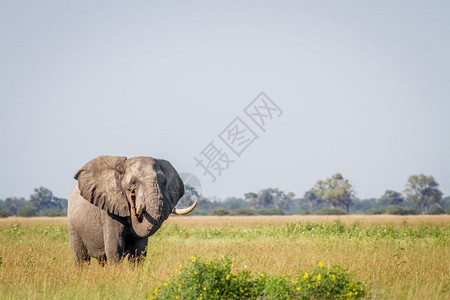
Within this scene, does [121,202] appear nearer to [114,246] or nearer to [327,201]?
[114,246]

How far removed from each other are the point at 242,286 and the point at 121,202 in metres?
4.05

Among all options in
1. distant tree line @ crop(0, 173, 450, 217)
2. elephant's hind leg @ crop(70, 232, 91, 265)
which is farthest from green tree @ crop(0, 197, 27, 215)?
elephant's hind leg @ crop(70, 232, 91, 265)

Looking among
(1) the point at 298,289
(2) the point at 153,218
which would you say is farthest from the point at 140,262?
(1) the point at 298,289

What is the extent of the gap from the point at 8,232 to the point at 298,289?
85.7ft

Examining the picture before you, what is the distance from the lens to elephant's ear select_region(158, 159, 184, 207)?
1302cm

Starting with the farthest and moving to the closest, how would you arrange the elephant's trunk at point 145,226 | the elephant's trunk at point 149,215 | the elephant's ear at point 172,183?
the elephant's ear at point 172,183 < the elephant's trunk at point 145,226 < the elephant's trunk at point 149,215

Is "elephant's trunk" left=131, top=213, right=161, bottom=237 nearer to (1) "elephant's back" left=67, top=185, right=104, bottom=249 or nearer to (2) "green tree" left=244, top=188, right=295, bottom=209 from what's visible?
(1) "elephant's back" left=67, top=185, right=104, bottom=249

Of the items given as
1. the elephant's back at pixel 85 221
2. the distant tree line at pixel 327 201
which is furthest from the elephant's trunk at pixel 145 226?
the distant tree line at pixel 327 201

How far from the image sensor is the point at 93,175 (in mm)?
13406

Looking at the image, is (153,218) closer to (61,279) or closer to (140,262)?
(140,262)

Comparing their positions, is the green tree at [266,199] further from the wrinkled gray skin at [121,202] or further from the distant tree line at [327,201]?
the wrinkled gray skin at [121,202]

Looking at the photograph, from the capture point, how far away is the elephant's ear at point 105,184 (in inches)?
505

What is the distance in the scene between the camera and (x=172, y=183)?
13.2m

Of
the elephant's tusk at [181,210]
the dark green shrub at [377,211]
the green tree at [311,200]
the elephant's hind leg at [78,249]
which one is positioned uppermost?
the green tree at [311,200]
